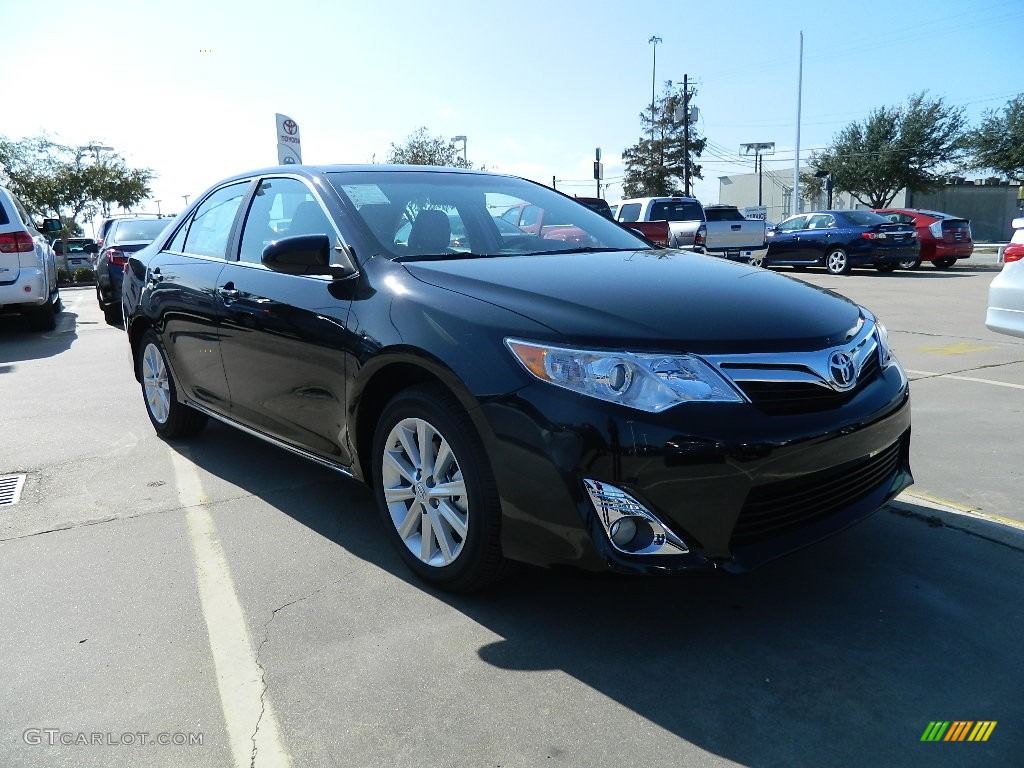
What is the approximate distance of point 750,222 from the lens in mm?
19031

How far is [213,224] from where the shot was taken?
4.58 metres

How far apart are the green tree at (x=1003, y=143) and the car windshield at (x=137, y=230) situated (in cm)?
4360

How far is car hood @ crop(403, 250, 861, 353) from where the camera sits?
8.39ft

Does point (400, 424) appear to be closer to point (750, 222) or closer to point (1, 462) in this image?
point (1, 462)

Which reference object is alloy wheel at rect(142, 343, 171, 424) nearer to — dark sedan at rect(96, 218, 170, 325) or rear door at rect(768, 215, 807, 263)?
dark sedan at rect(96, 218, 170, 325)

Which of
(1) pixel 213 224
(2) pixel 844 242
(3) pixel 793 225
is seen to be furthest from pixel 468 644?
(3) pixel 793 225

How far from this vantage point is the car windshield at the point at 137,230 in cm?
1158

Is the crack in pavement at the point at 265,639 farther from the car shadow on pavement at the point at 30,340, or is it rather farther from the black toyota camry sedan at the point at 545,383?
the car shadow on pavement at the point at 30,340

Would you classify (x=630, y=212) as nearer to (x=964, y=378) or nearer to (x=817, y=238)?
(x=817, y=238)

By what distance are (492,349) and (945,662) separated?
1677mm

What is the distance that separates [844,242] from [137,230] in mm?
14187

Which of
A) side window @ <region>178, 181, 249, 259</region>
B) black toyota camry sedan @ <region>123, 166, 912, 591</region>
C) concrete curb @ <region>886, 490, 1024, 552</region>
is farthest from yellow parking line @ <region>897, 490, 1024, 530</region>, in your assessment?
side window @ <region>178, 181, 249, 259</region>

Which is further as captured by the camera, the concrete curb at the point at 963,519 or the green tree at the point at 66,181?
→ the green tree at the point at 66,181

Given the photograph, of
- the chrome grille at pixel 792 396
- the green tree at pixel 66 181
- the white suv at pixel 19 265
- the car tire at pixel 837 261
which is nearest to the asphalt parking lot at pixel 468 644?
the chrome grille at pixel 792 396
